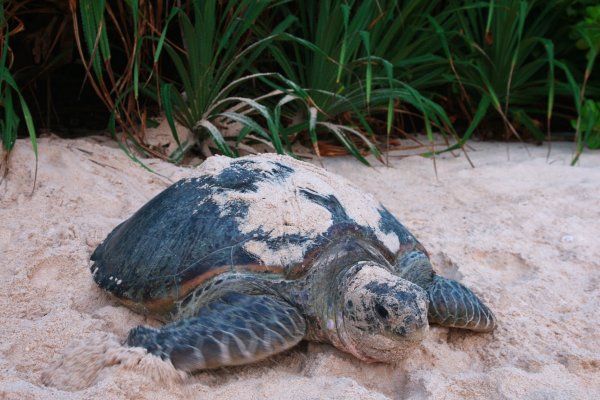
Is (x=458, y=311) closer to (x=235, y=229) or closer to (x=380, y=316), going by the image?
(x=380, y=316)

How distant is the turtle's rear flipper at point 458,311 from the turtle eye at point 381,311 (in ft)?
0.96

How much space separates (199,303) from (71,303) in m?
0.43

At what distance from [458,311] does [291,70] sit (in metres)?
1.89

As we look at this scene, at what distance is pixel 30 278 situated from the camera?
2002 millimetres

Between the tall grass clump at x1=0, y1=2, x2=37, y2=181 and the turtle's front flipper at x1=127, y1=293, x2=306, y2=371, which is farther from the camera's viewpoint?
the tall grass clump at x1=0, y1=2, x2=37, y2=181

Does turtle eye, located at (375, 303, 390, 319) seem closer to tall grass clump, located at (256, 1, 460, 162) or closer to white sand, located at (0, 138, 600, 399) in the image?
white sand, located at (0, 138, 600, 399)

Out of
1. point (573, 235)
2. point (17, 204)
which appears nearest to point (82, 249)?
point (17, 204)

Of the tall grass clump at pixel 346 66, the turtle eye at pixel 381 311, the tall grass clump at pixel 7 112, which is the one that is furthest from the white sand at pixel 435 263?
the tall grass clump at pixel 346 66

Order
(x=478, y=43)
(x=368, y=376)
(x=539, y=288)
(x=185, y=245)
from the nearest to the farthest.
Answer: (x=368, y=376) → (x=185, y=245) → (x=539, y=288) → (x=478, y=43)

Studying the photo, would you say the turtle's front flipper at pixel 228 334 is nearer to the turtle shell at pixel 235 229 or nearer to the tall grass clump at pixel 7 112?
Result: the turtle shell at pixel 235 229

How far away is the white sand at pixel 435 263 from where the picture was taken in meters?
1.54

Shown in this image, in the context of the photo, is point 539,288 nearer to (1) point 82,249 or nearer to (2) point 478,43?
(1) point 82,249

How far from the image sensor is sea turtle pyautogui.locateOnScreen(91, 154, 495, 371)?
159 centimetres

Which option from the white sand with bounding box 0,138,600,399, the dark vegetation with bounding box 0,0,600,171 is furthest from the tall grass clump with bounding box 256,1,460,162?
the white sand with bounding box 0,138,600,399
